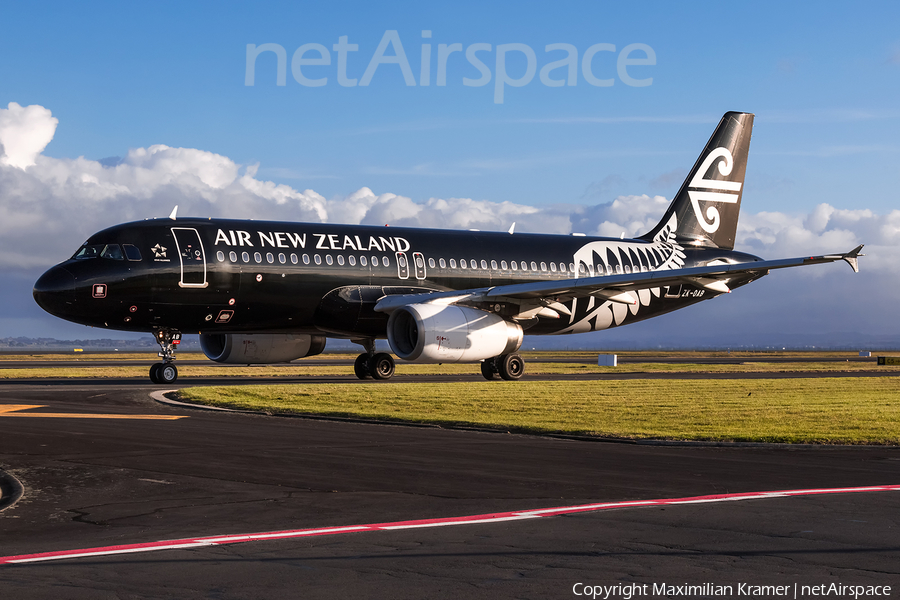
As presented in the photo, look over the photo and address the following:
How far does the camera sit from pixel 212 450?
14414 mm

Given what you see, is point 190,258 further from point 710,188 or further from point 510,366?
point 710,188

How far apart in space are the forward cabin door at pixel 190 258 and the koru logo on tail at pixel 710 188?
64.5ft

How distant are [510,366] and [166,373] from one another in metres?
10.8

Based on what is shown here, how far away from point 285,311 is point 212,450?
14.3m

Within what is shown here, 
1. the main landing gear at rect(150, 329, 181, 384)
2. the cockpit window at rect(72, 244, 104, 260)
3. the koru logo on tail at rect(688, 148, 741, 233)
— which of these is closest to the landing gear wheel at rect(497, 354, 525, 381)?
the main landing gear at rect(150, 329, 181, 384)

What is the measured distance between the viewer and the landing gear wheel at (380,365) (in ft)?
109

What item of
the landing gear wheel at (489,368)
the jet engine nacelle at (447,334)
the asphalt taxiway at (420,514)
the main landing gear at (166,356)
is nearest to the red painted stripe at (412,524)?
the asphalt taxiway at (420,514)

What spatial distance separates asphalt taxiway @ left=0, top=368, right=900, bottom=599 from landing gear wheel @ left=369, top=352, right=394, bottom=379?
638 inches

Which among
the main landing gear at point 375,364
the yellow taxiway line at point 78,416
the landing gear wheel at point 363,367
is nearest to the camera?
the yellow taxiway line at point 78,416

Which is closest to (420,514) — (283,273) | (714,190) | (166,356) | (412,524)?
(412,524)

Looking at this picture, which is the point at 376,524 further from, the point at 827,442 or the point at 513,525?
the point at 827,442

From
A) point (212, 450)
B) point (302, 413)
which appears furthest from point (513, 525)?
point (302, 413)

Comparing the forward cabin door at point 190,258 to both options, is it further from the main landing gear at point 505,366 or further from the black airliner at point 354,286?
the main landing gear at point 505,366

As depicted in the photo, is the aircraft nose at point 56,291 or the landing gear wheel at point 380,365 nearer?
the aircraft nose at point 56,291
